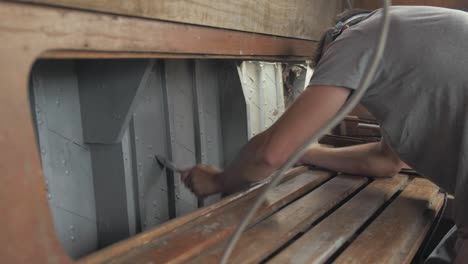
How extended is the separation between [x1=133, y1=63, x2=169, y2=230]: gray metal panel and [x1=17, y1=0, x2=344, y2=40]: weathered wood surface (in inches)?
14.3

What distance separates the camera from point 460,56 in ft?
2.80

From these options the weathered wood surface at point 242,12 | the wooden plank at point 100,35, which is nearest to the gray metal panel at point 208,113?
the weathered wood surface at point 242,12

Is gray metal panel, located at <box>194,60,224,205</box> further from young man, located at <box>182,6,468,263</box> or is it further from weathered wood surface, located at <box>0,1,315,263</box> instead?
weathered wood surface, located at <box>0,1,315,263</box>

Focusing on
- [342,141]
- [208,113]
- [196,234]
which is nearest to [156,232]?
[196,234]

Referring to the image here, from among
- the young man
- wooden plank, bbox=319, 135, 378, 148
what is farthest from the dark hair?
wooden plank, bbox=319, 135, 378, 148

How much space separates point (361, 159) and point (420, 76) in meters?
0.48

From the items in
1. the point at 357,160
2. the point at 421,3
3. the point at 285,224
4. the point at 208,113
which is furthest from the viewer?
the point at 421,3

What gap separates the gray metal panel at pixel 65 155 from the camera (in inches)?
37.3

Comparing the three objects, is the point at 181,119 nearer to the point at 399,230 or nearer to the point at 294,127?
the point at 294,127

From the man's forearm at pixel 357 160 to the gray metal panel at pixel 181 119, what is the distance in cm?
41

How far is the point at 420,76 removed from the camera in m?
0.88

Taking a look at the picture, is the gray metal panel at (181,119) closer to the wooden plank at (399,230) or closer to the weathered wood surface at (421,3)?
the wooden plank at (399,230)

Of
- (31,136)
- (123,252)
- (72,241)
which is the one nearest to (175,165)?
(72,241)

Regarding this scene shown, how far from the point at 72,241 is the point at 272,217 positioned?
517 millimetres
